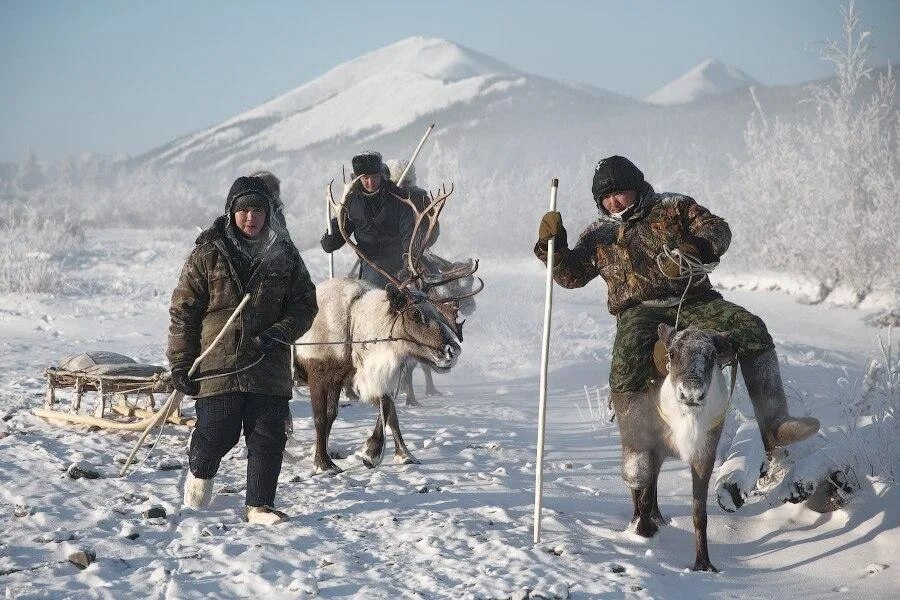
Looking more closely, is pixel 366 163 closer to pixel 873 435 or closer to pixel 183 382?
pixel 183 382

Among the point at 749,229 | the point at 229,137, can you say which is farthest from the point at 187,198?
the point at 229,137

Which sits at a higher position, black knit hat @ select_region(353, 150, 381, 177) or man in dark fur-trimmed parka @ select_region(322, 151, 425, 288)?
black knit hat @ select_region(353, 150, 381, 177)

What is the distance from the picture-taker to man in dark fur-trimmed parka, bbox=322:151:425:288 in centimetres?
805

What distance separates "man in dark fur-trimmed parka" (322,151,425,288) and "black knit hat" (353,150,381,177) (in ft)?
0.03

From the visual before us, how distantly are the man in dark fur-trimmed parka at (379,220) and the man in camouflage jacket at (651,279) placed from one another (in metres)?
3.21

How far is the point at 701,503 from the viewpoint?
177 inches

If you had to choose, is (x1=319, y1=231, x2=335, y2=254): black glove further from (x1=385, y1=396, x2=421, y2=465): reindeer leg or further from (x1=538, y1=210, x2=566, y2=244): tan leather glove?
(x1=538, y1=210, x2=566, y2=244): tan leather glove

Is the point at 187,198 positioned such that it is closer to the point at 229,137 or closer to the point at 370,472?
the point at 370,472

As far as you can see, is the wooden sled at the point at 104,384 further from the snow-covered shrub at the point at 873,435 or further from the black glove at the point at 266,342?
the snow-covered shrub at the point at 873,435

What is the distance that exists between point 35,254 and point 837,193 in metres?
22.8

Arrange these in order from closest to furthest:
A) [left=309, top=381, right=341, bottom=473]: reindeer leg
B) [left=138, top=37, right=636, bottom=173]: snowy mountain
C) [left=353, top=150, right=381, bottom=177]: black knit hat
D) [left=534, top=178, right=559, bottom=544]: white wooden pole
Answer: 1. [left=534, top=178, right=559, bottom=544]: white wooden pole
2. [left=309, top=381, right=341, bottom=473]: reindeer leg
3. [left=353, top=150, right=381, bottom=177]: black knit hat
4. [left=138, top=37, right=636, bottom=173]: snowy mountain

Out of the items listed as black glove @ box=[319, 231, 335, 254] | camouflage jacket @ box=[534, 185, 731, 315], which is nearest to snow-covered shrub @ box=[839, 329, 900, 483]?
camouflage jacket @ box=[534, 185, 731, 315]

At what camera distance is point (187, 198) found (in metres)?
47.1

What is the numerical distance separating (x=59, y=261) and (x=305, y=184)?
27.5 meters
